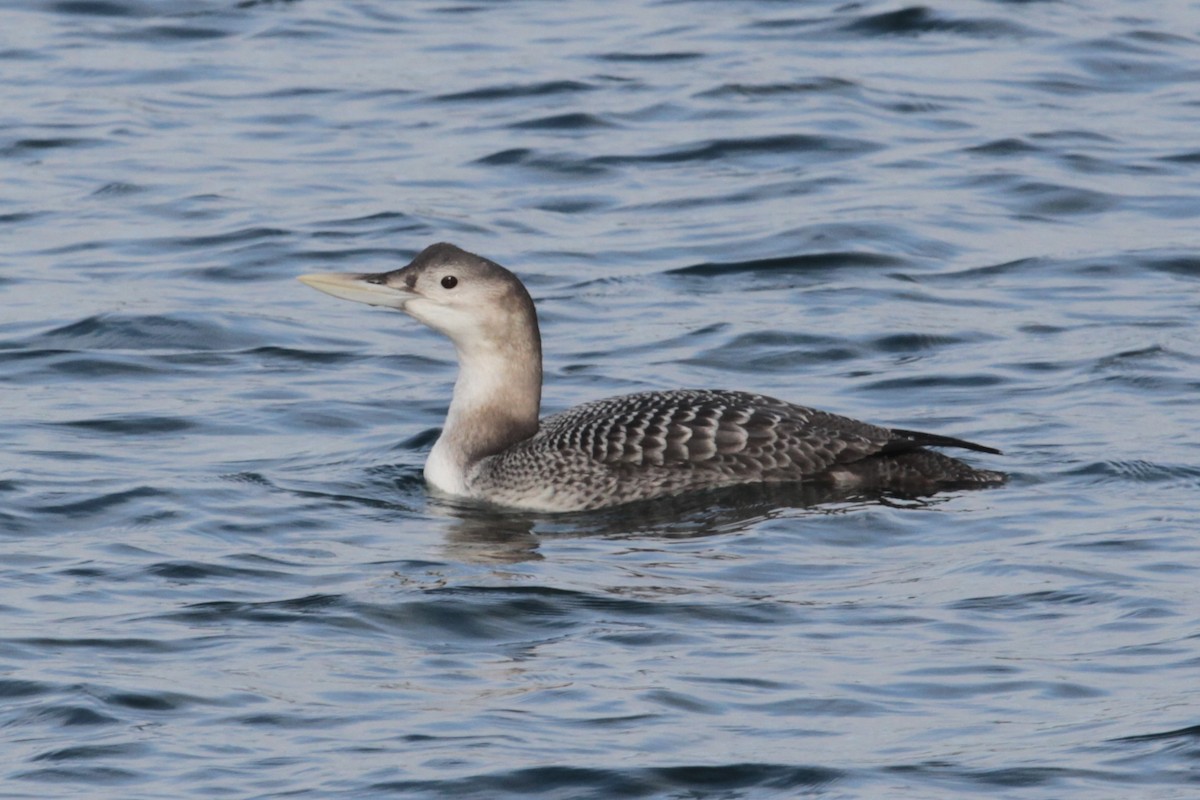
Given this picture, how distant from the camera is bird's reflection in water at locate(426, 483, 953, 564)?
8375 millimetres

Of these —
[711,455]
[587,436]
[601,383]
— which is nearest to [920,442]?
[711,455]

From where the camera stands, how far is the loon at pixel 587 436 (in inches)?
342

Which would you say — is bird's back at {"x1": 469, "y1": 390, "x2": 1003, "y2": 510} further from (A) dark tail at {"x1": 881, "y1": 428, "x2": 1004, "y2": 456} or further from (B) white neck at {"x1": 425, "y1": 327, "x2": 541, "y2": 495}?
(B) white neck at {"x1": 425, "y1": 327, "x2": 541, "y2": 495}

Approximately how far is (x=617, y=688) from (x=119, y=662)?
4.58 feet

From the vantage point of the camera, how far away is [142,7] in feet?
58.6

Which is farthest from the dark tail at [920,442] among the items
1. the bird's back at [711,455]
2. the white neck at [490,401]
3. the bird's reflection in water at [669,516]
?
the white neck at [490,401]

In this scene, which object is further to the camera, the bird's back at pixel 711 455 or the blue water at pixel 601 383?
the bird's back at pixel 711 455

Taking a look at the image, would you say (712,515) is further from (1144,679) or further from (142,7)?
(142,7)

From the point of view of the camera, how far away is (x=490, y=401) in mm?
9211

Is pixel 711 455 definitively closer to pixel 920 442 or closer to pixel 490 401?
pixel 920 442

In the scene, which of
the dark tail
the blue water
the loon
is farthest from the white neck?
the dark tail

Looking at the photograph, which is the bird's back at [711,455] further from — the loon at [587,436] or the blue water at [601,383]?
the blue water at [601,383]

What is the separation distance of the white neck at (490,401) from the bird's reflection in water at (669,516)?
14.2 inches

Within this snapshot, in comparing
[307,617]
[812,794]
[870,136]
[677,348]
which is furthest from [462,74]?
[812,794]
